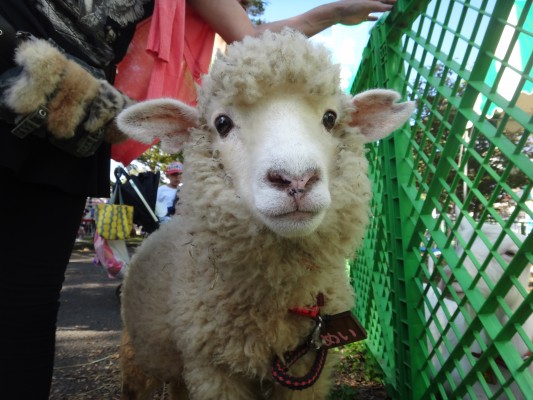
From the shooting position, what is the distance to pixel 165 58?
1.47m

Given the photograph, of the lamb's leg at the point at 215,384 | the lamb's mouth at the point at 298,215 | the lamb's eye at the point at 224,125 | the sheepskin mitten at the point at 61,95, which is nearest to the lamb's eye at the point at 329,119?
the lamb's eye at the point at 224,125

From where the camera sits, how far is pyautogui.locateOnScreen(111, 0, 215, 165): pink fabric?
1445 mm

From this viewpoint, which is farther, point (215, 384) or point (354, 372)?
point (354, 372)

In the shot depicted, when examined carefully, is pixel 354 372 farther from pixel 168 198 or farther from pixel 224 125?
pixel 168 198

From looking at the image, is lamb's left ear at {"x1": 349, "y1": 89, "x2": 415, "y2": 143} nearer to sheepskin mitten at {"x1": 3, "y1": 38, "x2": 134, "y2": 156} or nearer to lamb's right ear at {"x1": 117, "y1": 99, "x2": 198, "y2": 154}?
lamb's right ear at {"x1": 117, "y1": 99, "x2": 198, "y2": 154}

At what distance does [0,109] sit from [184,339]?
0.86m

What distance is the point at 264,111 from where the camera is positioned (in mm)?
1258

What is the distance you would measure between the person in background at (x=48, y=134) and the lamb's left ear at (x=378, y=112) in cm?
48

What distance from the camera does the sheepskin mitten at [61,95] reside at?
1.16m

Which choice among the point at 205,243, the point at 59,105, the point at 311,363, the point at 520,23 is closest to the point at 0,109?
the point at 59,105

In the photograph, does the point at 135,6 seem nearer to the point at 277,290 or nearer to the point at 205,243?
the point at 205,243

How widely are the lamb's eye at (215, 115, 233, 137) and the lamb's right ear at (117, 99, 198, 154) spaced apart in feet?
0.54

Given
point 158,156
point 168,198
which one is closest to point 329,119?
point 168,198

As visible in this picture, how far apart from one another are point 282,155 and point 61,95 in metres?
0.69
